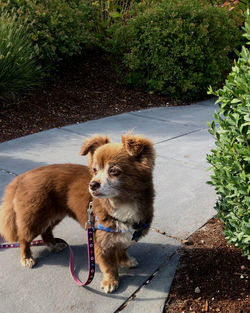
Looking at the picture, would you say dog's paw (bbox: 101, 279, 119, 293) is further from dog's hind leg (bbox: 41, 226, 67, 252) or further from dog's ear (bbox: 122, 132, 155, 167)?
dog's ear (bbox: 122, 132, 155, 167)

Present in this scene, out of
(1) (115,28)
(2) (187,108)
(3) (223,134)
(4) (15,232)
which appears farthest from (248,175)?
(1) (115,28)

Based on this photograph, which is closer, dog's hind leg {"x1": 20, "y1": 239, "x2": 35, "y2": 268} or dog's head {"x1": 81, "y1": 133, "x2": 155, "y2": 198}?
dog's head {"x1": 81, "y1": 133, "x2": 155, "y2": 198}

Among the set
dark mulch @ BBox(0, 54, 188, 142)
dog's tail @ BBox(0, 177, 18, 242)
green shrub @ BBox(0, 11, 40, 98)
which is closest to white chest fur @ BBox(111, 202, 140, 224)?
dog's tail @ BBox(0, 177, 18, 242)

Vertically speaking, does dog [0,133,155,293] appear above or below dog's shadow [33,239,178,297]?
above

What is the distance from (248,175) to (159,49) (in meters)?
7.44

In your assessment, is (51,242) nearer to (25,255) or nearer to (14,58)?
(25,255)

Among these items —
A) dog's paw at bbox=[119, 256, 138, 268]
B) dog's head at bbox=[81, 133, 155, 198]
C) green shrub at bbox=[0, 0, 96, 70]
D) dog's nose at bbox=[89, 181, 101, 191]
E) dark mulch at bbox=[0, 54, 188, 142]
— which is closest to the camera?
dog's nose at bbox=[89, 181, 101, 191]

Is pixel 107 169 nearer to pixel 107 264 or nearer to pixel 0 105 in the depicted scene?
pixel 107 264

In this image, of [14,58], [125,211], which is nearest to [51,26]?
[14,58]

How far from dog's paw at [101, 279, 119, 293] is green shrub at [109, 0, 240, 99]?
728cm

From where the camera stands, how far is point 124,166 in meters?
2.84

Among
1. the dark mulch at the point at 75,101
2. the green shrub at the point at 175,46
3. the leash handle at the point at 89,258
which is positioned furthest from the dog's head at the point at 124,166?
the green shrub at the point at 175,46

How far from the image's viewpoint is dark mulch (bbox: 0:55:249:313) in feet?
9.64

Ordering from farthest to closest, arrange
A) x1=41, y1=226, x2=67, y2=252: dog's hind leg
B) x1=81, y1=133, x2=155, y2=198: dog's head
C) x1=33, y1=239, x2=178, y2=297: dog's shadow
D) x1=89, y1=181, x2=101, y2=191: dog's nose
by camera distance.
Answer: x1=41, y1=226, x2=67, y2=252: dog's hind leg
x1=33, y1=239, x2=178, y2=297: dog's shadow
x1=81, y1=133, x2=155, y2=198: dog's head
x1=89, y1=181, x2=101, y2=191: dog's nose
